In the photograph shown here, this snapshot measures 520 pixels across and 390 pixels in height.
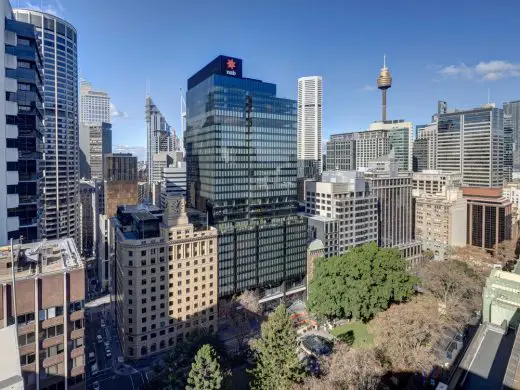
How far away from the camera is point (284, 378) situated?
46.4m

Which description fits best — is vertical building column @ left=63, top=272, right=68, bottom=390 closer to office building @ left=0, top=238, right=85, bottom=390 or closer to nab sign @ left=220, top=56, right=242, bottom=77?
office building @ left=0, top=238, right=85, bottom=390

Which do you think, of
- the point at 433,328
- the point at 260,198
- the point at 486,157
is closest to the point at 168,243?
the point at 260,198

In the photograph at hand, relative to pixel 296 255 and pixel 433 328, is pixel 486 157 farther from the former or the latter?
pixel 433 328

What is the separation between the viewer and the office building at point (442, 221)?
144m

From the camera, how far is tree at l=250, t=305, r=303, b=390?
4684 centimetres

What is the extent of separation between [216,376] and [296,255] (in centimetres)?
6603

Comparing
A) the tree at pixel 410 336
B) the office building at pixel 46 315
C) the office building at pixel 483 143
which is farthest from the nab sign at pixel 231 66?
the office building at pixel 483 143

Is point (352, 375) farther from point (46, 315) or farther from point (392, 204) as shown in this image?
point (392, 204)

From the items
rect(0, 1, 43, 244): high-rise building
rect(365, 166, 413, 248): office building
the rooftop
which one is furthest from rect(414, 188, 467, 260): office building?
the rooftop

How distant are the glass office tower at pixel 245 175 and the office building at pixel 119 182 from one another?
49.9m

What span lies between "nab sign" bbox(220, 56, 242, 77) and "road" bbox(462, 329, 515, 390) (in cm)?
8398

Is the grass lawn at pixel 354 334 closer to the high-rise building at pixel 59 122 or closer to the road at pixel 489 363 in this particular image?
the road at pixel 489 363

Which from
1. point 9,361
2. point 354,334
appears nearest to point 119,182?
point 354,334

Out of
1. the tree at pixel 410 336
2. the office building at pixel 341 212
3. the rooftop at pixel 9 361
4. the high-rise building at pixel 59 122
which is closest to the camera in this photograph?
the rooftop at pixel 9 361
